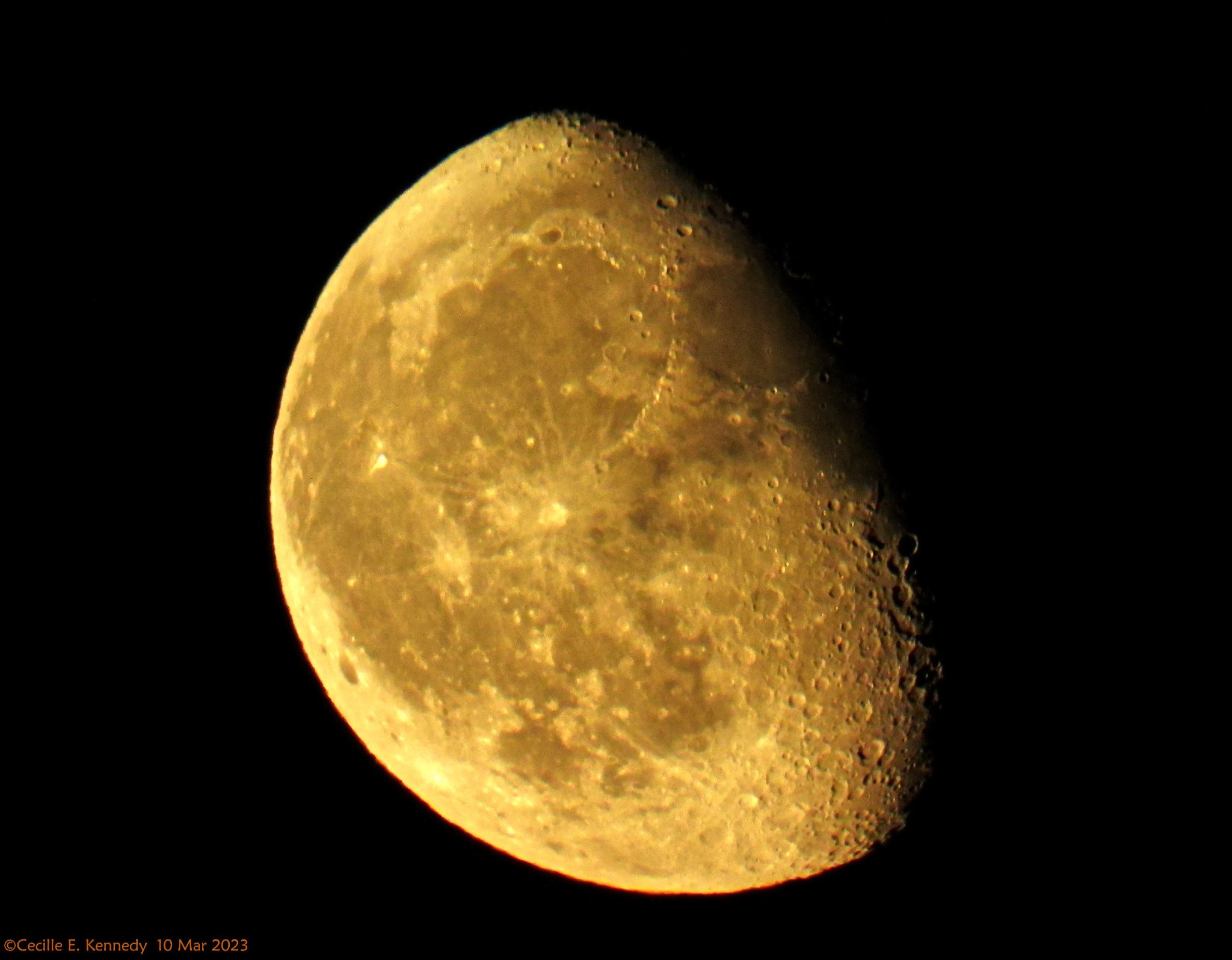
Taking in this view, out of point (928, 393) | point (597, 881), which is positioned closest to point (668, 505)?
point (928, 393)

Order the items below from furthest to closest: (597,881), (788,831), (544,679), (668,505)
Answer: (597,881) < (788,831) < (544,679) < (668,505)

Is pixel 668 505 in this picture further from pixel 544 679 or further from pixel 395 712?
pixel 395 712

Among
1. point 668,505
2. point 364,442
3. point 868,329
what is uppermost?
point 364,442

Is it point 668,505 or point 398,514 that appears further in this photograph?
point 398,514

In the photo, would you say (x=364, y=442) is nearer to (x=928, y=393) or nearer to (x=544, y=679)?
(x=544, y=679)

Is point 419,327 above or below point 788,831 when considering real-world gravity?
above

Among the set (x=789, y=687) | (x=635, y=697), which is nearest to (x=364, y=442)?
(x=635, y=697)

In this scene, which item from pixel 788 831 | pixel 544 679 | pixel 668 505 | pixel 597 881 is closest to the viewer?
pixel 668 505
